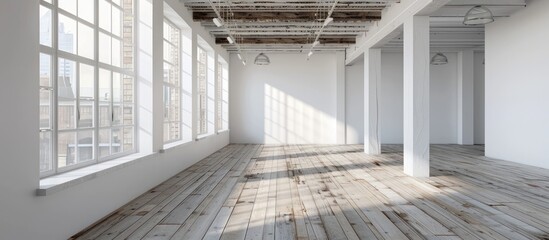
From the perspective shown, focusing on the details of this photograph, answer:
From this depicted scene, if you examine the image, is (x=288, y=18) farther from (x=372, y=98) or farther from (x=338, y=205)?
(x=338, y=205)

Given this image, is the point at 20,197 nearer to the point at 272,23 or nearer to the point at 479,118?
the point at 272,23

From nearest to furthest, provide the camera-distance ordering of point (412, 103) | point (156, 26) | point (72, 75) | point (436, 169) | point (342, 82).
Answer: point (72, 75) < point (156, 26) < point (412, 103) < point (436, 169) < point (342, 82)

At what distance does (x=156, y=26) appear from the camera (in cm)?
657

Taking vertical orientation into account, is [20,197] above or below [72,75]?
below

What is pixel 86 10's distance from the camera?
4656 mm

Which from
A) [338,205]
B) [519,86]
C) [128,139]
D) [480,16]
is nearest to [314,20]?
[480,16]

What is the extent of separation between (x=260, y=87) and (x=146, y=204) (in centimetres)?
1062

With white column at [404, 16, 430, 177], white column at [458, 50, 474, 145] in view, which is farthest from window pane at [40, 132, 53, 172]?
white column at [458, 50, 474, 145]

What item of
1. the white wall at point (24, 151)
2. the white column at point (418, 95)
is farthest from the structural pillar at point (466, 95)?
the white wall at point (24, 151)

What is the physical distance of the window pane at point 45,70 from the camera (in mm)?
3750

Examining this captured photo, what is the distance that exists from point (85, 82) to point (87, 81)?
0.05 metres

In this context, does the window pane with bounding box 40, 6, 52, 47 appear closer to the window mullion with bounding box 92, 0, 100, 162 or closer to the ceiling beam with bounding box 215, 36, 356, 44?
the window mullion with bounding box 92, 0, 100, 162

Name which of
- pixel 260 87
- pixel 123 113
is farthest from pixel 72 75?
pixel 260 87

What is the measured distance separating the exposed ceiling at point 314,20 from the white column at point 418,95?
92cm
